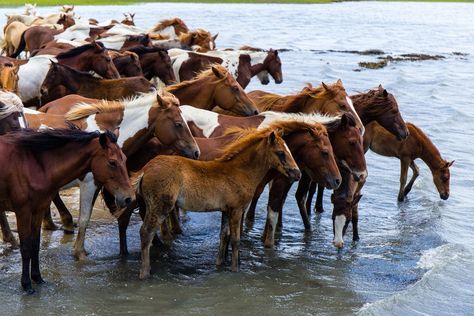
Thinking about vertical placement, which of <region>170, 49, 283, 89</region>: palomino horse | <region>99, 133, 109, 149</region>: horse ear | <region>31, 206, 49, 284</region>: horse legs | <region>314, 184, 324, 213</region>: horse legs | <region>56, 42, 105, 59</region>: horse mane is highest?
<region>99, 133, 109, 149</region>: horse ear

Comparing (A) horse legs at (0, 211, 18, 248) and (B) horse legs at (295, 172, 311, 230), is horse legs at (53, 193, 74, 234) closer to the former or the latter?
(A) horse legs at (0, 211, 18, 248)

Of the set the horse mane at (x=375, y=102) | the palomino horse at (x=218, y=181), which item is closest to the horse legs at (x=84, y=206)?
the palomino horse at (x=218, y=181)

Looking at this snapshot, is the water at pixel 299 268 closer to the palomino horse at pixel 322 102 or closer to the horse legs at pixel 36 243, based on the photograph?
the horse legs at pixel 36 243

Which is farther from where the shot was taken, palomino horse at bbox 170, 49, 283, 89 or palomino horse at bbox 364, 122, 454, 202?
palomino horse at bbox 170, 49, 283, 89

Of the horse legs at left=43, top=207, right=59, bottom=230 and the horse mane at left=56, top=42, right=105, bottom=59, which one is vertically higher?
the horse mane at left=56, top=42, right=105, bottom=59

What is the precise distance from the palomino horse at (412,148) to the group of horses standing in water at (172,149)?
0.05ft

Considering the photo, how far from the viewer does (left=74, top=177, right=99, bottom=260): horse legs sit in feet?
27.7

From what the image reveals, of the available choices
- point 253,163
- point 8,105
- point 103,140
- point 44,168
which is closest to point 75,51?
point 8,105

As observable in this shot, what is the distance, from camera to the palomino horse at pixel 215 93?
10.8 meters

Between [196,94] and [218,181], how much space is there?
2977 millimetres

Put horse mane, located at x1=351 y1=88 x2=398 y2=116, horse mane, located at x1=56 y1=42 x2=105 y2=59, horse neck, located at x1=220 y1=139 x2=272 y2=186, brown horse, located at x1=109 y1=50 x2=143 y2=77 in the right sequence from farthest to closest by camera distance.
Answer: brown horse, located at x1=109 y1=50 x2=143 y2=77, horse mane, located at x1=56 y1=42 x2=105 y2=59, horse mane, located at x1=351 y1=88 x2=398 y2=116, horse neck, located at x1=220 y1=139 x2=272 y2=186

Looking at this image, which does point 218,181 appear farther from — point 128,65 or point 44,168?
point 128,65

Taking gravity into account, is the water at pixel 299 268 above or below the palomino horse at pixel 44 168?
below

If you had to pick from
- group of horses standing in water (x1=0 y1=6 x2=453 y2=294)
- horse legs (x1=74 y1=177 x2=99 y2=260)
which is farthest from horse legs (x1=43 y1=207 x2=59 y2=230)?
horse legs (x1=74 y1=177 x2=99 y2=260)
